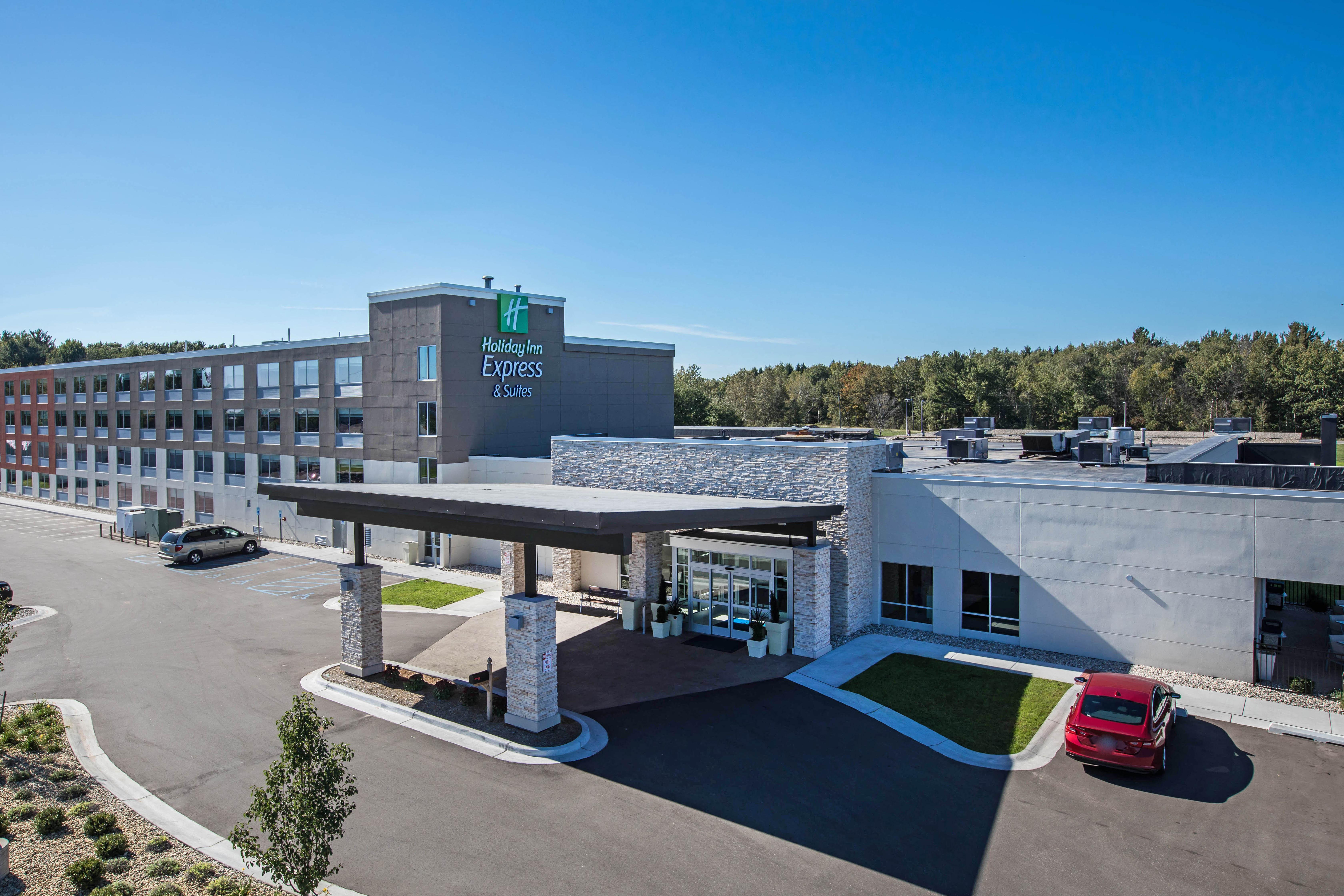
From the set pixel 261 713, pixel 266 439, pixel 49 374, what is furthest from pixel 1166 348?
pixel 49 374

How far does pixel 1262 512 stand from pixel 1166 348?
106753 millimetres

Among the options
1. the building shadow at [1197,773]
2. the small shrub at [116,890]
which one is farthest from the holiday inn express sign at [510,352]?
the building shadow at [1197,773]

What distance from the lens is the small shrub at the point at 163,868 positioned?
33.4 feet

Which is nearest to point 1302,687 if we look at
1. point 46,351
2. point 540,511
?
point 540,511

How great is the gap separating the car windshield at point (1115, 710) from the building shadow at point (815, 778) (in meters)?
2.07

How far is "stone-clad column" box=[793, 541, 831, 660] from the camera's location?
19672 mm

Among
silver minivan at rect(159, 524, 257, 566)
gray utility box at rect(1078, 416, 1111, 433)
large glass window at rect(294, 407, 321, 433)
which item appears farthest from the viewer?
gray utility box at rect(1078, 416, 1111, 433)

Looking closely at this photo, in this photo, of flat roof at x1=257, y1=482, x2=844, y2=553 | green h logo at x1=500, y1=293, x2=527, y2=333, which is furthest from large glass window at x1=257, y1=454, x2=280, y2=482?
flat roof at x1=257, y1=482, x2=844, y2=553

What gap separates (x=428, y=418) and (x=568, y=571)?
35.5 feet

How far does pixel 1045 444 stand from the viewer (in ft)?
108

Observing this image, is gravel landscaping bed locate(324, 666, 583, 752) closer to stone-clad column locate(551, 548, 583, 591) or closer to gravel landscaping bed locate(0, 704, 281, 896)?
gravel landscaping bed locate(0, 704, 281, 896)

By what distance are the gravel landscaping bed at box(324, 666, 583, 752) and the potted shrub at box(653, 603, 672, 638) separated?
6127mm

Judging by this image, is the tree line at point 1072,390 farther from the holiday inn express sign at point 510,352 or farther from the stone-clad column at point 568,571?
the stone-clad column at point 568,571

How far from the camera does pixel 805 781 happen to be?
12961 mm
